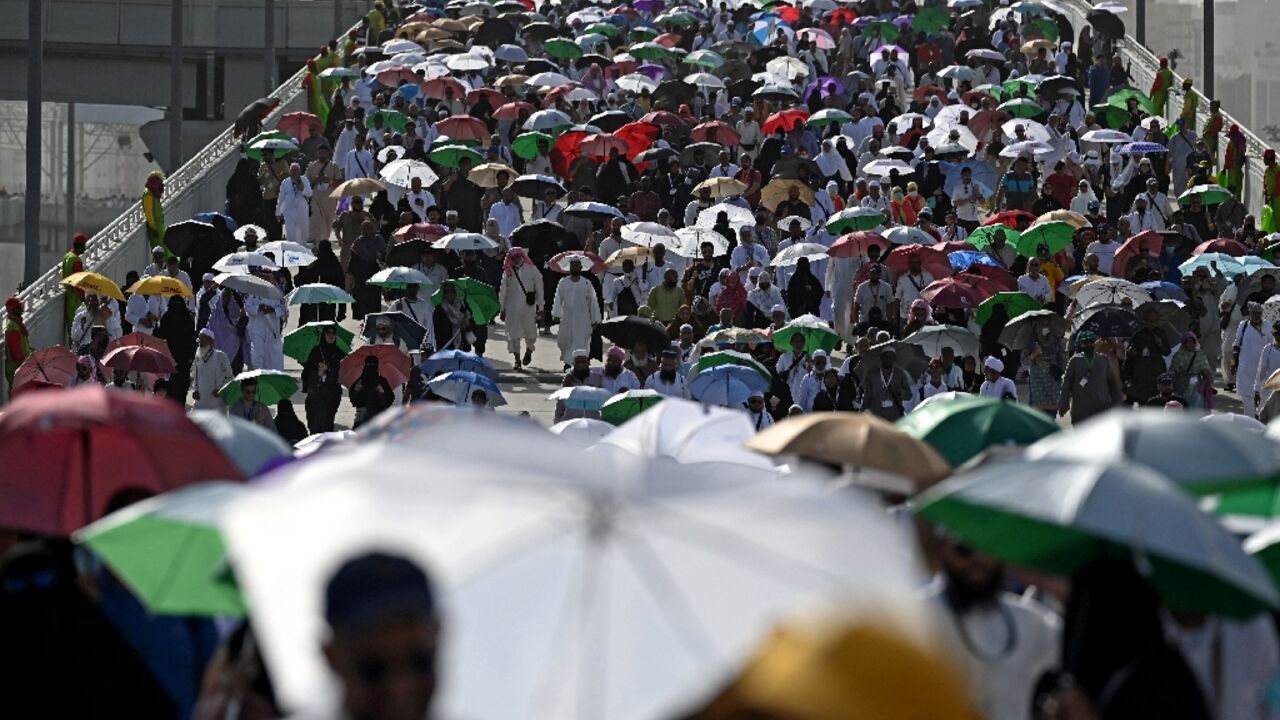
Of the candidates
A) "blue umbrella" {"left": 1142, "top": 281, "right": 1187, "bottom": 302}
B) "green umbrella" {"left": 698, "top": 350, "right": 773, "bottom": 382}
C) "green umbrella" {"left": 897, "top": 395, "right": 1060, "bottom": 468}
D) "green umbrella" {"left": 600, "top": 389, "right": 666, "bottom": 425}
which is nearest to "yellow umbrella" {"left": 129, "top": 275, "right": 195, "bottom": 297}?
"green umbrella" {"left": 698, "top": 350, "right": 773, "bottom": 382}

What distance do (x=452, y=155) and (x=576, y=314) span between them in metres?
6.32

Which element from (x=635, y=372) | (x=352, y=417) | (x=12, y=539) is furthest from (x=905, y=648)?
(x=352, y=417)

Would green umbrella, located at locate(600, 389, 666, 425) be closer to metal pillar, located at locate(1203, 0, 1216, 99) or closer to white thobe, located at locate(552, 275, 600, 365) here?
white thobe, located at locate(552, 275, 600, 365)

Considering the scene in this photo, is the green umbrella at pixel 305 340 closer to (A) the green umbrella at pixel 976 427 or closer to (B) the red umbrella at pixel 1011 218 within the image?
(B) the red umbrella at pixel 1011 218

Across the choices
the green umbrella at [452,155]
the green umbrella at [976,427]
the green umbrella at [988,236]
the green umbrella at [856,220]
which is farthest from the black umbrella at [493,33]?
the green umbrella at [976,427]

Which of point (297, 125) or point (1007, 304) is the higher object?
point (297, 125)

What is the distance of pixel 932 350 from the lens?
20062 mm

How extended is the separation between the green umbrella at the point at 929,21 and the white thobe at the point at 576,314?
19417 millimetres

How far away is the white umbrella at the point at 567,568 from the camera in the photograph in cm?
434

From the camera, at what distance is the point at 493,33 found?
138ft

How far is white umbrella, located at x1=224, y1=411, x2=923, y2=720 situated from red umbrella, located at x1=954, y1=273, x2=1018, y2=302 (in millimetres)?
17488

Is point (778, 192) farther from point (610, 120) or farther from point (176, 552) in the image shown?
point (176, 552)

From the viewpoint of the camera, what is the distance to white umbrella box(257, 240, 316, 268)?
23938mm

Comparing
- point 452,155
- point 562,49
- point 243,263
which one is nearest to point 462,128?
point 452,155
